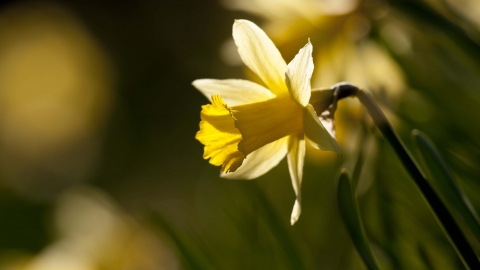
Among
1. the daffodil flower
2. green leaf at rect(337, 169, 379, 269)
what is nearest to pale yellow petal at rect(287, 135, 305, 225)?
the daffodil flower

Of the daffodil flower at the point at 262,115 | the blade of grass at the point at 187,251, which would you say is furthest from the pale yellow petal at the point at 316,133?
the blade of grass at the point at 187,251

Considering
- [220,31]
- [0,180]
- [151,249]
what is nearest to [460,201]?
[151,249]

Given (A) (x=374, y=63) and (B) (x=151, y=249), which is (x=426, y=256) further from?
(B) (x=151, y=249)

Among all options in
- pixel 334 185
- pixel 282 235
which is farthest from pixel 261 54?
pixel 334 185

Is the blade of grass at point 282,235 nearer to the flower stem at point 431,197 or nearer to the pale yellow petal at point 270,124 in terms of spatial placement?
the pale yellow petal at point 270,124

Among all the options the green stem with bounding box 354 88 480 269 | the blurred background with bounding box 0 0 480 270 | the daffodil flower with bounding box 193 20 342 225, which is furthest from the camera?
the blurred background with bounding box 0 0 480 270

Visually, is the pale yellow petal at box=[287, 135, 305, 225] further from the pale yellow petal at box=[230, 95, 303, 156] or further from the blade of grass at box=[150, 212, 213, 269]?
the blade of grass at box=[150, 212, 213, 269]

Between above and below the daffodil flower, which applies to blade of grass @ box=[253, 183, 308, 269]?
below

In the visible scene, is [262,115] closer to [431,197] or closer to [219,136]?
[219,136]
